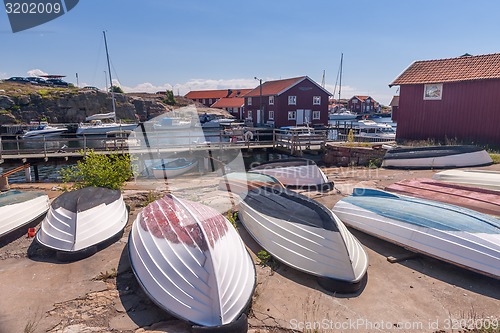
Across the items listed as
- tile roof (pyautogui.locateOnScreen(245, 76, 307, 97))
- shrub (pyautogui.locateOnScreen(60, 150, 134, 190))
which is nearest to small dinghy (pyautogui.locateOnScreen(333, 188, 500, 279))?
shrub (pyautogui.locateOnScreen(60, 150, 134, 190))

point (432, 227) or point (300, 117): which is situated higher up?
point (300, 117)

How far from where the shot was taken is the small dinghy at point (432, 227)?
473 centimetres

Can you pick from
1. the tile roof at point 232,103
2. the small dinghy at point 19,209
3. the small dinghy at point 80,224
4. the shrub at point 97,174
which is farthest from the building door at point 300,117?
the small dinghy at point 80,224

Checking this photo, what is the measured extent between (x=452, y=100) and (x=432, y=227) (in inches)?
520

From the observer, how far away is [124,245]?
6.07 meters

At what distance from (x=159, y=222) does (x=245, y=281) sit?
1843mm

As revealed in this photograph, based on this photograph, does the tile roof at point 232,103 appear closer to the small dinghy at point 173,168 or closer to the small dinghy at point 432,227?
the small dinghy at point 173,168

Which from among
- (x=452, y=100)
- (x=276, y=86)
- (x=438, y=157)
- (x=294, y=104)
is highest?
(x=276, y=86)

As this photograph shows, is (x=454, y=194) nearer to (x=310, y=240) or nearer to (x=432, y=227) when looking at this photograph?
(x=432, y=227)

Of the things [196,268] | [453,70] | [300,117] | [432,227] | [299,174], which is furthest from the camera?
[300,117]

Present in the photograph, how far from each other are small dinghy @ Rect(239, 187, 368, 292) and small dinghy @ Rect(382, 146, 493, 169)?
8.08m

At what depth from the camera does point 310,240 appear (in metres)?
4.89

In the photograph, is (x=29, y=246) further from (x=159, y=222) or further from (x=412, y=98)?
(x=412, y=98)

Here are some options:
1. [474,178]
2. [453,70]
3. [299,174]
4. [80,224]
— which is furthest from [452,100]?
[80,224]
